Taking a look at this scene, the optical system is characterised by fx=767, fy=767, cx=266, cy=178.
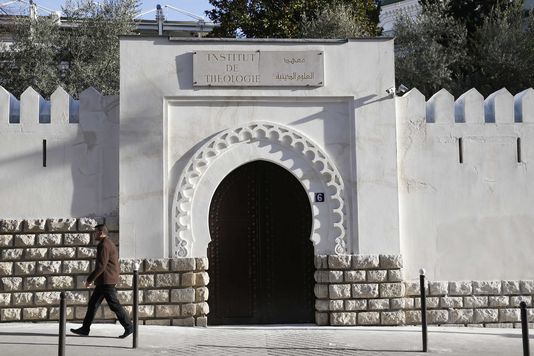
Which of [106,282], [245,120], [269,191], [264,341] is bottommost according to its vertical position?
[264,341]

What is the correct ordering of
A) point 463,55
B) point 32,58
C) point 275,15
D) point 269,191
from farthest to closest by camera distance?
1. point 275,15
2. point 463,55
3. point 32,58
4. point 269,191

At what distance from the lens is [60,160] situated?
1283 centimetres

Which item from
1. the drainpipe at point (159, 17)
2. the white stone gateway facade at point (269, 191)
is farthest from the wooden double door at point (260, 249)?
the drainpipe at point (159, 17)

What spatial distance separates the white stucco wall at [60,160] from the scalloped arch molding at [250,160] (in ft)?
4.10

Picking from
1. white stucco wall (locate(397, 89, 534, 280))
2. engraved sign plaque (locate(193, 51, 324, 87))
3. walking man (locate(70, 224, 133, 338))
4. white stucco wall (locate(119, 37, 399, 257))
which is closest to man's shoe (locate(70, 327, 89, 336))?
walking man (locate(70, 224, 133, 338))

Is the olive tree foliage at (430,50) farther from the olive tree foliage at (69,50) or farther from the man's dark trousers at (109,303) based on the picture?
the man's dark trousers at (109,303)

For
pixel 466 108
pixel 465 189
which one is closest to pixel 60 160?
pixel 465 189

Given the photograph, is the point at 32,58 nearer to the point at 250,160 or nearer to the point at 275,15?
the point at 275,15

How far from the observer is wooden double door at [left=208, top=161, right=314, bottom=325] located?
13.0 metres

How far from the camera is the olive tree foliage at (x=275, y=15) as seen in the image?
2875cm

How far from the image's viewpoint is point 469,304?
520 inches

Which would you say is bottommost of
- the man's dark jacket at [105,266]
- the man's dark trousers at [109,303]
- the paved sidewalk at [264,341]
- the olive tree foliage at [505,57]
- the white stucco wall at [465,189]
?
the paved sidewalk at [264,341]

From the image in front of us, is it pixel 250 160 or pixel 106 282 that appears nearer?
pixel 106 282

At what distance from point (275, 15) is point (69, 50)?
8.02 m
